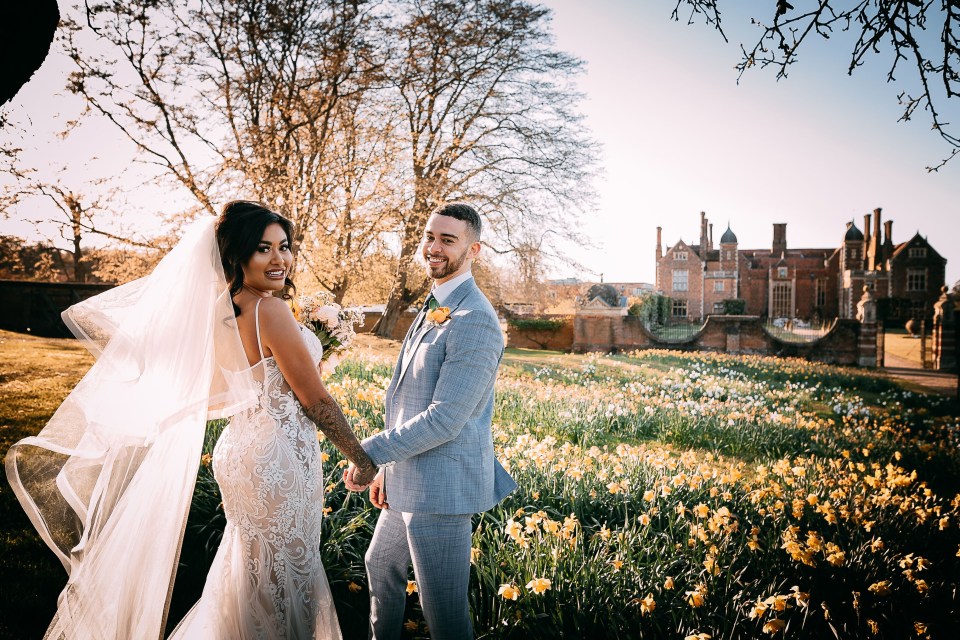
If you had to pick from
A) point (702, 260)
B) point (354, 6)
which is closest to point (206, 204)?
point (354, 6)

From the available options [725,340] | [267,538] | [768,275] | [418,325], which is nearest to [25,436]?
[267,538]

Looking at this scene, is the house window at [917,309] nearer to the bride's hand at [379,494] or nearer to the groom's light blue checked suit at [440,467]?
the groom's light blue checked suit at [440,467]

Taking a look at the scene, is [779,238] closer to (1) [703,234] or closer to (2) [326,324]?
(1) [703,234]

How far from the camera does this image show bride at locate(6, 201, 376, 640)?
2229 mm

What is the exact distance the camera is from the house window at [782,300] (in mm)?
50844

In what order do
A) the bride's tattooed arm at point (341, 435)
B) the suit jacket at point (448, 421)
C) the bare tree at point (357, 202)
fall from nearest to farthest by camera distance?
the suit jacket at point (448, 421) → the bride's tattooed arm at point (341, 435) → the bare tree at point (357, 202)

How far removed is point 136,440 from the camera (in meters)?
2.27

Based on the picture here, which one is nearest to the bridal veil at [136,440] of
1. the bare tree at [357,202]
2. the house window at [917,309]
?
the bare tree at [357,202]

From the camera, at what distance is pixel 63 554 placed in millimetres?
2281

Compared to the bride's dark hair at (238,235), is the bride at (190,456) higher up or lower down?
lower down

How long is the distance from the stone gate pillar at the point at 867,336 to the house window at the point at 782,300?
123 feet

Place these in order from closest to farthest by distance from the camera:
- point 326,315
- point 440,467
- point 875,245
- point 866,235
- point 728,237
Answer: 1. point 440,467
2. point 326,315
3. point 875,245
4. point 866,235
5. point 728,237

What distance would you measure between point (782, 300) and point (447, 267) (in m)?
57.9

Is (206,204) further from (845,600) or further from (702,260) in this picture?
(702,260)
